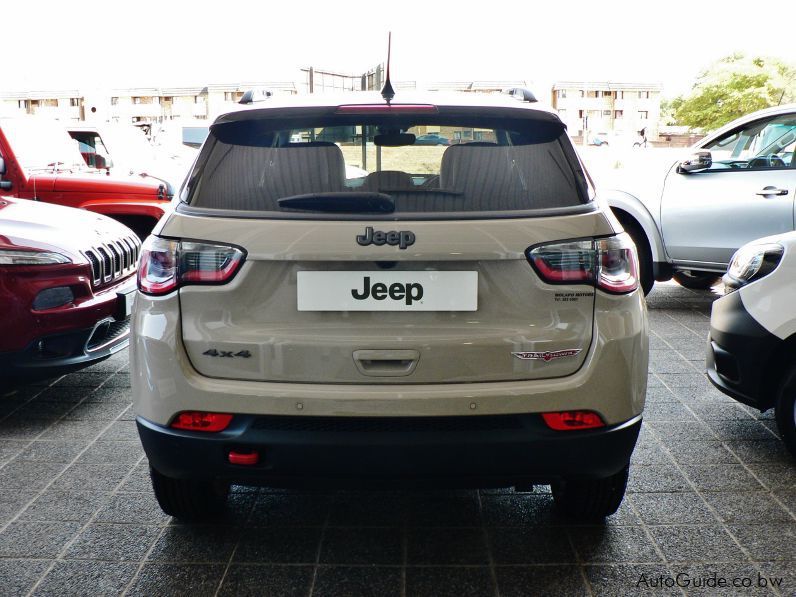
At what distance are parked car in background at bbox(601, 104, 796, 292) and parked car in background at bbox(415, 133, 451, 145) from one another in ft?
15.9

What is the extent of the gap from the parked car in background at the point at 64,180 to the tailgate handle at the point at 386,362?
6.17 m

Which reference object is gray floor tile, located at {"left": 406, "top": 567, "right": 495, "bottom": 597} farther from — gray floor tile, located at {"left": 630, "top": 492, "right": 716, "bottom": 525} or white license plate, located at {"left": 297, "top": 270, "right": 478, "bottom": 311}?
white license plate, located at {"left": 297, "top": 270, "right": 478, "bottom": 311}

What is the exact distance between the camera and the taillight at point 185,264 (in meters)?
2.54

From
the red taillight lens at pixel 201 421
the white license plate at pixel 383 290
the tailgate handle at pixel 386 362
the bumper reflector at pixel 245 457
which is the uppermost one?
the white license plate at pixel 383 290

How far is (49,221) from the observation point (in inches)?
204

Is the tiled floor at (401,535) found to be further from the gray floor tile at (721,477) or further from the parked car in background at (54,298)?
the parked car in background at (54,298)

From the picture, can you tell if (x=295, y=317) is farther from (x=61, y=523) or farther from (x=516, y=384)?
(x=61, y=523)

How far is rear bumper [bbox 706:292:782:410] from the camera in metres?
3.96

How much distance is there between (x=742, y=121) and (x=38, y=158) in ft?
20.7

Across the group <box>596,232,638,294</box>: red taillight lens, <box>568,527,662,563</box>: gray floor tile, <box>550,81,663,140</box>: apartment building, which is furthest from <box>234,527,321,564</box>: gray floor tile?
<box>550,81,663,140</box>: apartment building

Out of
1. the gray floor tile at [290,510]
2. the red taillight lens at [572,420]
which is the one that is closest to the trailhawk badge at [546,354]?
the red taillight lens at [572,420]

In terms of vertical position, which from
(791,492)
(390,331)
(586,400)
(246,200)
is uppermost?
(246,200)

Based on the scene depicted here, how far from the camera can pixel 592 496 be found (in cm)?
313

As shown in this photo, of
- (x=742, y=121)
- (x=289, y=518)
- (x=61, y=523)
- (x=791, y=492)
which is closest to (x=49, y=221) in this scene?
(x=61, y=523)
